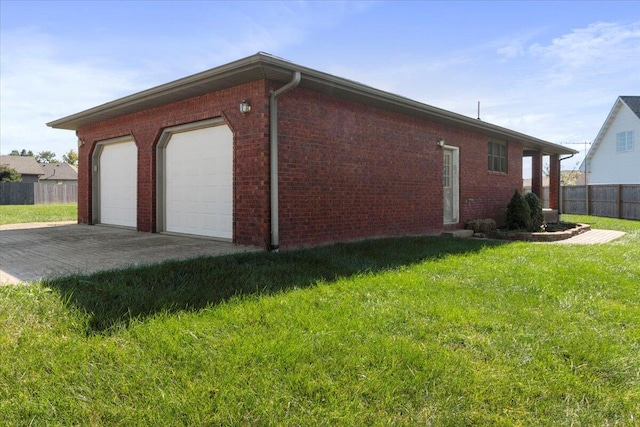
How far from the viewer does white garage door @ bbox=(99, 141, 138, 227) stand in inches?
430

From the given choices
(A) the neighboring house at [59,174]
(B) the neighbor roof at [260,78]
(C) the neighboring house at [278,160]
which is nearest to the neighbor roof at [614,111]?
(C) the neighboring house at [278,160]

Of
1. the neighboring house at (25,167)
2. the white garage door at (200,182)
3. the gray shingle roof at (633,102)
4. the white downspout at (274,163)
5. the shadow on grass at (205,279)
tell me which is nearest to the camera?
the shadow on grass at (205,279)

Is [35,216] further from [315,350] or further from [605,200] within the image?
[605,200]

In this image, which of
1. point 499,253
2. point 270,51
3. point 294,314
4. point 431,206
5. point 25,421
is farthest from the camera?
point 431,206

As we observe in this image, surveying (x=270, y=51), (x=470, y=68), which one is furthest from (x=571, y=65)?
(x=270, y=51)

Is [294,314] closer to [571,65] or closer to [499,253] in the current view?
[499,253]

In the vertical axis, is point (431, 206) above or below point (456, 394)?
above

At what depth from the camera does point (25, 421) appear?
2.14 metres

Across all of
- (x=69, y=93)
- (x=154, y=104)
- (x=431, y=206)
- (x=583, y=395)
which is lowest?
(x=583, y=395)

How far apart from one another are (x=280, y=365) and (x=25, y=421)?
1398 mm

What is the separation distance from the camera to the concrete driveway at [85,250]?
5363 millimetres

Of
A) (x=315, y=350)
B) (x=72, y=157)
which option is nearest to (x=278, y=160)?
(x=315, y=350)

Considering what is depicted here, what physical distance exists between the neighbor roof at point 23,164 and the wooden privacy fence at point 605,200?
49.5 meters

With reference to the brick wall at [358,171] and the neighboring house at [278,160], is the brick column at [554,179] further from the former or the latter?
the brick wall at [358,171]
